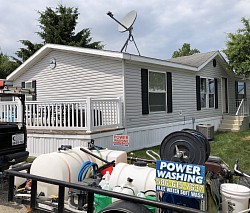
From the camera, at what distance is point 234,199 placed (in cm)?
273

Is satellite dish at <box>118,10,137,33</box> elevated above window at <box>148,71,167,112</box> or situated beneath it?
elevated above

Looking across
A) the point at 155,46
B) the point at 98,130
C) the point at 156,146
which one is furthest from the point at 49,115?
the point at 155,46

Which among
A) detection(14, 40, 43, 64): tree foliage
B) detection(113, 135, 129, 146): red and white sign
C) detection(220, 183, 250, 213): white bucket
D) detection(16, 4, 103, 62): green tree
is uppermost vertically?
detection(16, 4, 103, 62): green tree

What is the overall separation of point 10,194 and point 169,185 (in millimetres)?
1987

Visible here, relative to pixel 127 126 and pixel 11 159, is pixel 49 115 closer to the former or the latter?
pixel 127 126

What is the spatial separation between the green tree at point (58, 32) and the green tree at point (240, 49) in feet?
53.3

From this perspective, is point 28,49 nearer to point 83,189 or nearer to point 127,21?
point 127,21

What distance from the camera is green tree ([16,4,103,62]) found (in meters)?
26.9

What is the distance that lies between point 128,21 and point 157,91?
359 cm

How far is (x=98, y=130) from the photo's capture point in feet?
26.3

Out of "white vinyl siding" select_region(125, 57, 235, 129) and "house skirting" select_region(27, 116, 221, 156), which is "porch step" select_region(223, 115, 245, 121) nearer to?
"white vinyl siding" select_region(125, 57, 235, 129)

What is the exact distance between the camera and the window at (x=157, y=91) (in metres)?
10.4

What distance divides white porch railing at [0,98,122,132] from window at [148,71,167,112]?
191 centimetres

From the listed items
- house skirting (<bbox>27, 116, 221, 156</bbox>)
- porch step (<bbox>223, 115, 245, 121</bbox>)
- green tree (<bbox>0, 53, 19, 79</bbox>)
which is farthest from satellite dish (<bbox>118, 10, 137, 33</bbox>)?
green tree (<bbox>0, 53, 19, 79</bbox>)
